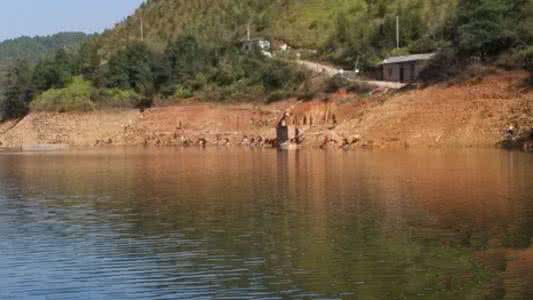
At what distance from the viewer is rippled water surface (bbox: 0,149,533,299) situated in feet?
63.1

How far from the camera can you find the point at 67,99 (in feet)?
331

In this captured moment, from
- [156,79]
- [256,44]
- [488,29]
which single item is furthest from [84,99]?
[488,29]

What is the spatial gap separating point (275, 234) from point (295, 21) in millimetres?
85500

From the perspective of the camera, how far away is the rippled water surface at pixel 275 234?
19.2m

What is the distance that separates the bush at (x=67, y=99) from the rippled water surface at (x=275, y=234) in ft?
172

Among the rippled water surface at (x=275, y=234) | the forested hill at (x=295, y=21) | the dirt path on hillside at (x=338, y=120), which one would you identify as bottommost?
the rippled water surface at (x=275, y=234)

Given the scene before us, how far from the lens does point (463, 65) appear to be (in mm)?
74500

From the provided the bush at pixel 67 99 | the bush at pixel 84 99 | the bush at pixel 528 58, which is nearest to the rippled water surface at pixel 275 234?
the bush at pixel 528 58

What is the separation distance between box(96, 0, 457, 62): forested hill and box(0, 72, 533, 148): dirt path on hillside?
1434cm

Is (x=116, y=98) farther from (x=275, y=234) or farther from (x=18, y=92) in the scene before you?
(x=275, y=234)

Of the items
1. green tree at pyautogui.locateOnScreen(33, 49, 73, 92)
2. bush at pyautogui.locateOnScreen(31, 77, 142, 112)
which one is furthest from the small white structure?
green tree at pyautogui.locateOnScreen(33, 49, 73, 92)

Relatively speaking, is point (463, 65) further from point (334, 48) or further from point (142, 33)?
point (142, 33)

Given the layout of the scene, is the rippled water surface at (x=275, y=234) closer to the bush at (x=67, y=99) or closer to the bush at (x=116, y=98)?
the bush at (x=116, y=98)

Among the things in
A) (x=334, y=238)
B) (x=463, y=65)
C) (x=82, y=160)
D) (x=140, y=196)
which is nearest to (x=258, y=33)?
(x=463, y=65)
